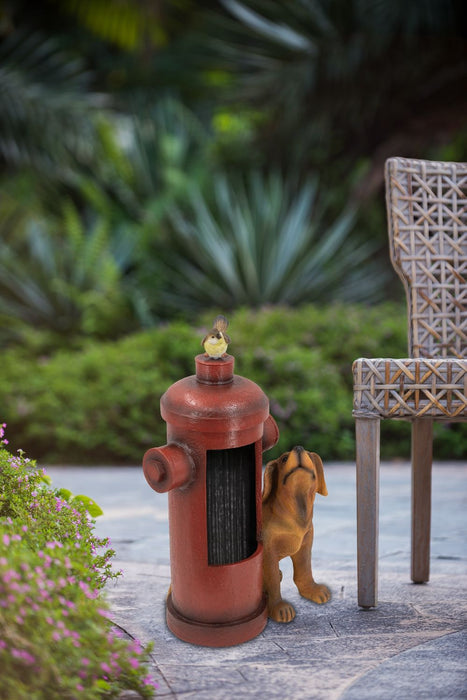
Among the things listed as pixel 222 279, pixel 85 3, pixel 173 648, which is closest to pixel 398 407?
pixel 173 648

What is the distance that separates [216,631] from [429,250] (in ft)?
4.54

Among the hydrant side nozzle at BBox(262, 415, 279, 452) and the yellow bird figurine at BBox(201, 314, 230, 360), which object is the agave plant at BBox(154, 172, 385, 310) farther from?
the yellow bird figurine at BBox(201, 314, 230, 360)

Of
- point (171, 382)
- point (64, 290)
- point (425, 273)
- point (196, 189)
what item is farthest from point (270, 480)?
Answer: point (196, 189)

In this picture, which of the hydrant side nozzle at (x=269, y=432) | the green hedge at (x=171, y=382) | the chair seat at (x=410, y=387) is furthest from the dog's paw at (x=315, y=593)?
the green hedge at (x=171, y=382)

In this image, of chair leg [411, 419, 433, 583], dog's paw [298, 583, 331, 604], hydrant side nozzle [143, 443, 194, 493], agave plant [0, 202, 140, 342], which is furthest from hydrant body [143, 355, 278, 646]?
agave plant [0, 202, 140, 342]

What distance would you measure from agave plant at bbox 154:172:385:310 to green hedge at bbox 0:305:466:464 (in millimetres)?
926

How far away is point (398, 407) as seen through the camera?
2223mm

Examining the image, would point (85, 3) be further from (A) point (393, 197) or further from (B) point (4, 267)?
(A) point (393, 197)

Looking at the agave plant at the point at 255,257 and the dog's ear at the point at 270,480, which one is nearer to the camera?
the dog's ear at the point at 270,480

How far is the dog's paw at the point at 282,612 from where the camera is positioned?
92.3 inches

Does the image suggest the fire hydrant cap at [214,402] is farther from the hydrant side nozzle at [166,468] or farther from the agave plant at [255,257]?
the agave plant at [255,257]

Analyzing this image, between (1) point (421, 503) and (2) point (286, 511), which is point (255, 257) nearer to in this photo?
(1) point (421, 503)

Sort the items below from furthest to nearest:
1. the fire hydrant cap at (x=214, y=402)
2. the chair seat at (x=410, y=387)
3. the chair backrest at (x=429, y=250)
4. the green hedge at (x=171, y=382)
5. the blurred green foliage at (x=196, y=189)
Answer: the blurred green foliage at (x=196, y=189) < the green hedge at (x=171, y=382) < the chair backrest at (x=429, y=250) < the chair seat at (x=410, y=387) < the fire hydrant cap at (x=214, y=402)

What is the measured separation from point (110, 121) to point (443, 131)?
3.51 meters
